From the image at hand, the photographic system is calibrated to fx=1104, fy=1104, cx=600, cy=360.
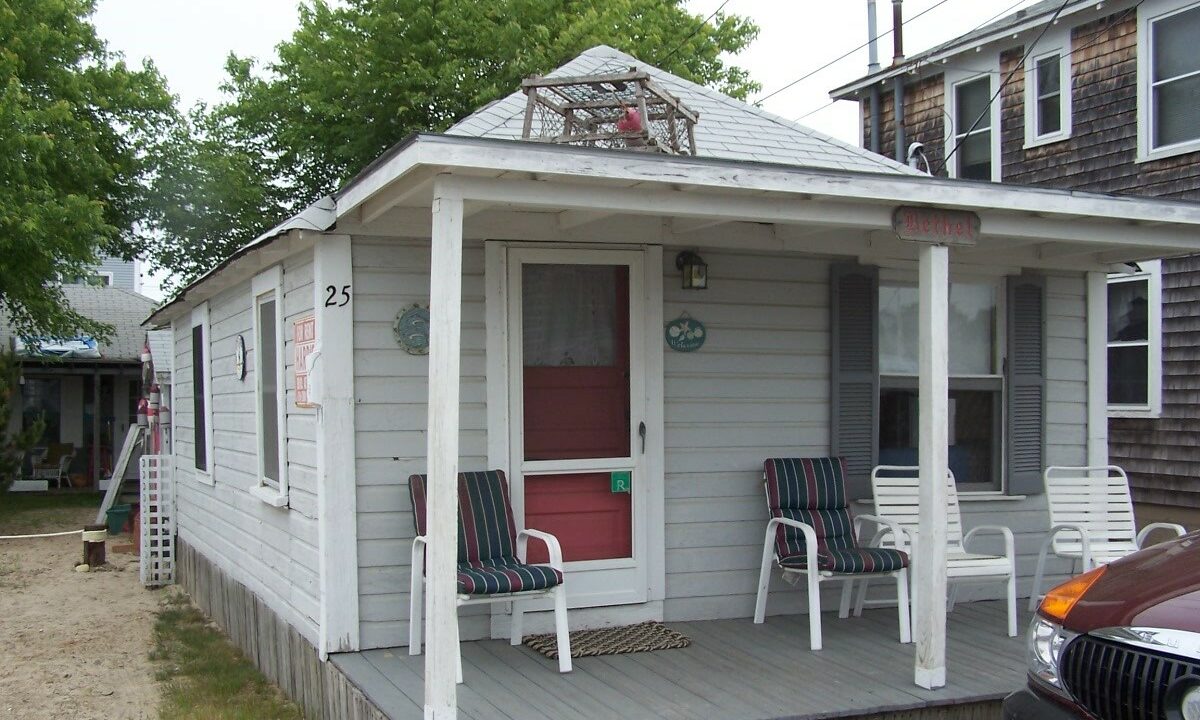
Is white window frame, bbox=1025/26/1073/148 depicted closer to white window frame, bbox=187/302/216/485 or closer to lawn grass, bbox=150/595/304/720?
white window frame, bbox=187/302/216/485

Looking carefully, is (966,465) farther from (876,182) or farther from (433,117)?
(433,117)

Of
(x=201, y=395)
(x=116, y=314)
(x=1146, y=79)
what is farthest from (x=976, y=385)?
(x=116, y=314)

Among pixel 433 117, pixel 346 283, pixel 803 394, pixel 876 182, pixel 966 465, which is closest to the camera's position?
pixel 876 182

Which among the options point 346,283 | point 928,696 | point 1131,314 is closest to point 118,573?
point 346,283

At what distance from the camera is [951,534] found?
6.02 meters

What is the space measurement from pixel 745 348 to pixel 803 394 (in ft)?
1.44

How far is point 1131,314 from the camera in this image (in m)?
10.8

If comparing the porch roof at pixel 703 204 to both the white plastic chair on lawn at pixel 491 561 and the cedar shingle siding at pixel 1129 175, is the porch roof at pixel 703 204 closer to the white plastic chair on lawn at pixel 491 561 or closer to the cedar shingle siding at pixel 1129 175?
the white plastic chair on lawn at pixel 491 561

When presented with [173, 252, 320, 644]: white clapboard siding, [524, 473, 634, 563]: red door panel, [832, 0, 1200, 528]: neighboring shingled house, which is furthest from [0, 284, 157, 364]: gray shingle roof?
[524, 473, 634, 563]: red door panel

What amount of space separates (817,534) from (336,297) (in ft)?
8.92

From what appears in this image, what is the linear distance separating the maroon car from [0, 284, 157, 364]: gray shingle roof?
16546 millimetres

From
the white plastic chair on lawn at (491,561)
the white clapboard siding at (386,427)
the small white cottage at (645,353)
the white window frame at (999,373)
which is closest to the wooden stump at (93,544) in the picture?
the small white cottage at (645,353)

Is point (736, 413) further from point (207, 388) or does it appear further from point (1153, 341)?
point (1153, 341)

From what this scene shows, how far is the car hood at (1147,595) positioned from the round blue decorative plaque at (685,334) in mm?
2651
